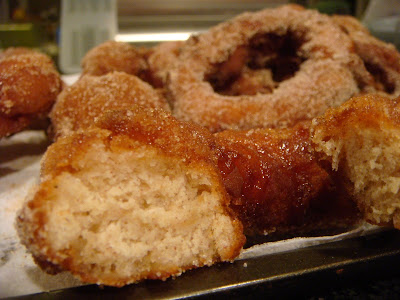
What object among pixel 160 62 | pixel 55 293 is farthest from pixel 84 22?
pixel 55 293

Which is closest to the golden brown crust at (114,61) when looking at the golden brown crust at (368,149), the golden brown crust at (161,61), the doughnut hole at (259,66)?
the golden brown crust at (161,61)

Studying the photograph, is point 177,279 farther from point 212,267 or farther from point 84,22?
point 84,22

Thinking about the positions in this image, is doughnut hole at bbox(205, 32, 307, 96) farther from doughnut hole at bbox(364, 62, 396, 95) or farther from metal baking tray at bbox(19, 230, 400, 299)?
metal baking tray at bbox(19, 230, 400, 299)

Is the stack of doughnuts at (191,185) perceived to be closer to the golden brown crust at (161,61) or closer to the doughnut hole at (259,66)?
the doughnut hole at (259,66)

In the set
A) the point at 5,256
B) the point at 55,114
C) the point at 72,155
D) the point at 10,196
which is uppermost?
the point at 72,155

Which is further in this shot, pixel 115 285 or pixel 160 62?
pixel 160 62

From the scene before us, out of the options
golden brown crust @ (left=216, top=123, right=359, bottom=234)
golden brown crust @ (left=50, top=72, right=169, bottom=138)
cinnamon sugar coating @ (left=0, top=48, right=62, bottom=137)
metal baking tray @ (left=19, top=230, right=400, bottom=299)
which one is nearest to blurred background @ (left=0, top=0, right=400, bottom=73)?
cinnamon sugar coating @ (left=0, top=48, right=62, bottom=137)

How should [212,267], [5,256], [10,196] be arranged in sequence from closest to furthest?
[212,267] → [5,256] → [10,196]
